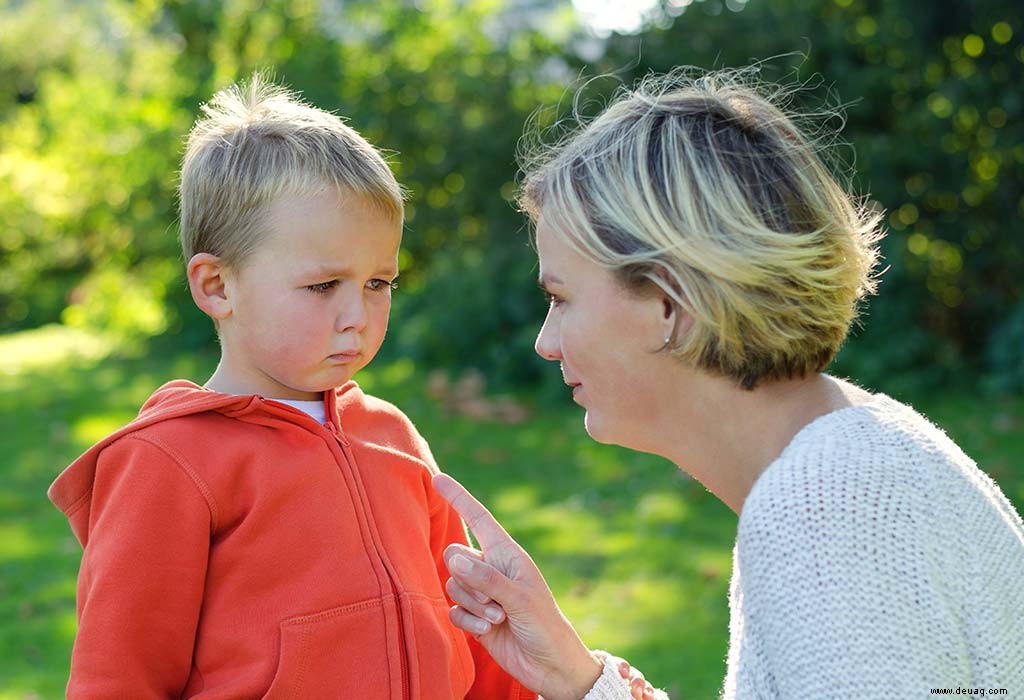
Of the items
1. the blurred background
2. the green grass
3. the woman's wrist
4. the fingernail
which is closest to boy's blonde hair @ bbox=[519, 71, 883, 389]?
the fingernail

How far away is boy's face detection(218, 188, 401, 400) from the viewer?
A: 2.31 meters

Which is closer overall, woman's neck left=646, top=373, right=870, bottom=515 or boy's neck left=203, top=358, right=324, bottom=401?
woman's neck left=646, top=373, right=870, bottom=515

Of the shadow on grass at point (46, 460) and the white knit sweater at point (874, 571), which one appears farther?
the shadow on grass at point (46, 460)

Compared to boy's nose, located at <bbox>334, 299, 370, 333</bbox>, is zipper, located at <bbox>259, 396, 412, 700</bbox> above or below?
below

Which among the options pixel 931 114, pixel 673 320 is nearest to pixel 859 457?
pixel 673 320

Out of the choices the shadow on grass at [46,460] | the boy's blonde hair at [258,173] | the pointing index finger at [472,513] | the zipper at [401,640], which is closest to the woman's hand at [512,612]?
the pointing index finger at [472,513]

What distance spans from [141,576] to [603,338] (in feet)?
3.09

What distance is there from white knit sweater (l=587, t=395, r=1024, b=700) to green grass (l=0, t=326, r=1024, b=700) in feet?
8.47

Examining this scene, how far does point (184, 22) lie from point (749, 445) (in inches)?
509

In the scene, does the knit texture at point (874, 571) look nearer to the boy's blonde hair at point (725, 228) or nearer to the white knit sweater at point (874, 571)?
the white knit sweater at point (874, 571)

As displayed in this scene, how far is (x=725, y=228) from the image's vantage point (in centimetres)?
214

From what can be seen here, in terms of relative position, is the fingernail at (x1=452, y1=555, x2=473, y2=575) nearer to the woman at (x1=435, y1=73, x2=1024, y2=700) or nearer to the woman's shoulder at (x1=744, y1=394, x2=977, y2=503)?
the woman at (x1=435, y1=73, x2=1024, y2=700)

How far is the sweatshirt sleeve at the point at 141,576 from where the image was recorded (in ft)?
Answer: 6.75

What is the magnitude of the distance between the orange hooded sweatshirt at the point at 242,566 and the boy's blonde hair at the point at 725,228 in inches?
26.6
